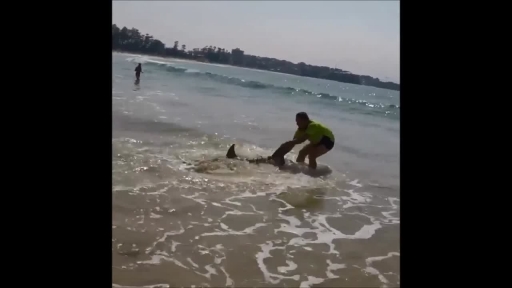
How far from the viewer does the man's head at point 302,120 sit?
25.7ft

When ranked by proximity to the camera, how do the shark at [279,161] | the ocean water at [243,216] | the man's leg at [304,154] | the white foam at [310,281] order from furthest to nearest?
the man's leg at [304,154], the shark at [279,161], the ocean water at [243,216], the white foam at [310,281]

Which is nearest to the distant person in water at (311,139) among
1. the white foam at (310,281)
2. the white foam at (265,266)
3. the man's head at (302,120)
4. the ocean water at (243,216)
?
the man's head at (302,120)

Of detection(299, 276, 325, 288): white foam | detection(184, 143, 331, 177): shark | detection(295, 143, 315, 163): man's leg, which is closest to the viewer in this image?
detection(299, 276, 325, 288): white foam

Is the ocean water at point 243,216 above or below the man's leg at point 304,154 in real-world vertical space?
below

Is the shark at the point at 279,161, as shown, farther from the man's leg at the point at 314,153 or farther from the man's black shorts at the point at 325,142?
the man's black shorts at the point at 325,142

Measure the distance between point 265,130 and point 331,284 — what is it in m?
8.72

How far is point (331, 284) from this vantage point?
3.62 meters

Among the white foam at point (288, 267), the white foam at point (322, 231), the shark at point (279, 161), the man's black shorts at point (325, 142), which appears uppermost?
the man's black shorts at point (325, 142)

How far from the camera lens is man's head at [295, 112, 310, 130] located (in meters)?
7.83

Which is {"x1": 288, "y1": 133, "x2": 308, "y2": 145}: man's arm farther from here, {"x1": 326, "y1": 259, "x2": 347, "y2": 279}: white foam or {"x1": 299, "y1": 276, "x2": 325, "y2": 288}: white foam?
{"x1": 299, "y1": 276, "x2": 325, "y2": 288}: white foam

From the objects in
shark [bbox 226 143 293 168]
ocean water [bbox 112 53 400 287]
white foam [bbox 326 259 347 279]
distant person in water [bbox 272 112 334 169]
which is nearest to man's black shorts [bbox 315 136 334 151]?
distant person in water [bbox 272 112 334 169]

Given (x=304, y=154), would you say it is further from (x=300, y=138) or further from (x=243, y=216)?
(x=243, y=216)
